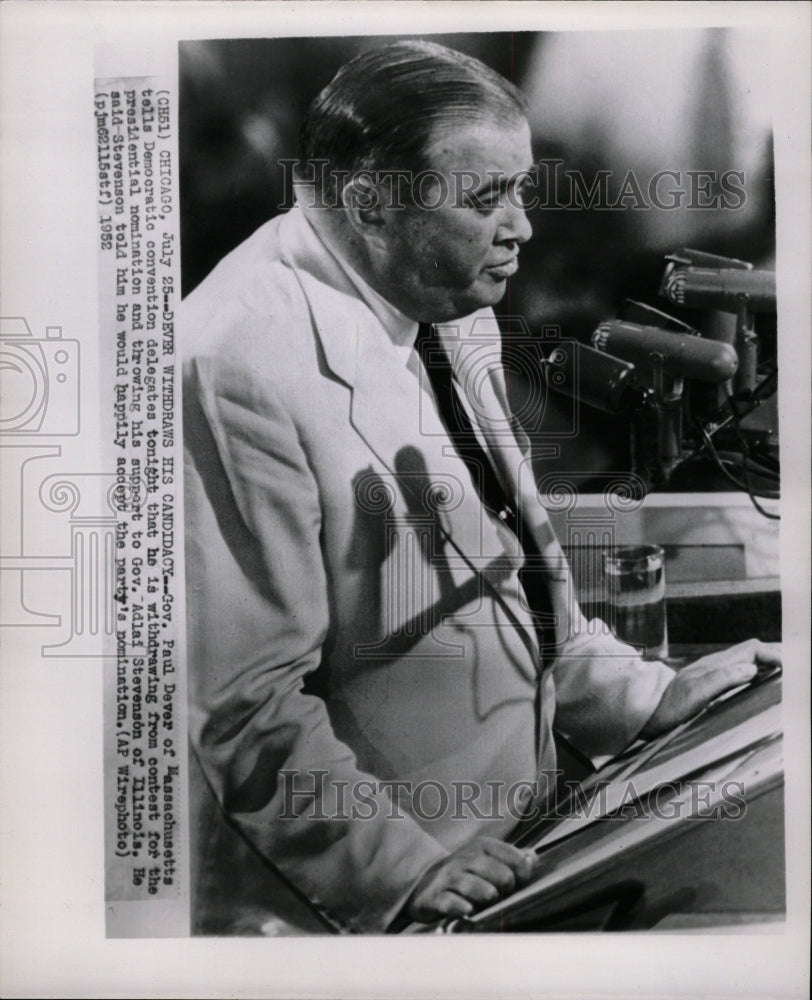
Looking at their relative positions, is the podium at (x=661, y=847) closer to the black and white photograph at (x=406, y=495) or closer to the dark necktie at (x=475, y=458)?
the black and white photograph at (x=406, y=495)

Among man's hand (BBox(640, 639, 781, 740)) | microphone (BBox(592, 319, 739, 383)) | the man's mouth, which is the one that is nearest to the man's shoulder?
the man's mouth

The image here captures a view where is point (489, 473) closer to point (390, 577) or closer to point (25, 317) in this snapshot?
point (390, 577)

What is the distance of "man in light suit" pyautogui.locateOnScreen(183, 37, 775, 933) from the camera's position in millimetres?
985

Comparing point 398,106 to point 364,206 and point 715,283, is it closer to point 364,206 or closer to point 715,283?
point 364,206

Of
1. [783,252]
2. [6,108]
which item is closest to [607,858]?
[783,252]

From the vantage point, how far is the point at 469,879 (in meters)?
0.98

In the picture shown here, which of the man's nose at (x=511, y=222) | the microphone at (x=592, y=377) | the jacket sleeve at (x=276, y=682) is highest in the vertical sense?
the man's nose at (x=511, y=222)

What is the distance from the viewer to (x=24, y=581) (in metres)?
1.01

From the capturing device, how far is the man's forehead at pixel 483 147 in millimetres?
986

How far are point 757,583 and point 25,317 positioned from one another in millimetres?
969

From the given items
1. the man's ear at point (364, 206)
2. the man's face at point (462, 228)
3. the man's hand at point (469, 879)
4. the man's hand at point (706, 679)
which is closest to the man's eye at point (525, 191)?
the man's face at point (462, 228)

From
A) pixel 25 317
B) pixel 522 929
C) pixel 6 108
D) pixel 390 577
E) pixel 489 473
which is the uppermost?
pixel 6 108

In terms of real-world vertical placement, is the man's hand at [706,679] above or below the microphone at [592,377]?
below

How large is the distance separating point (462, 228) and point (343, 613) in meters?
0.49
